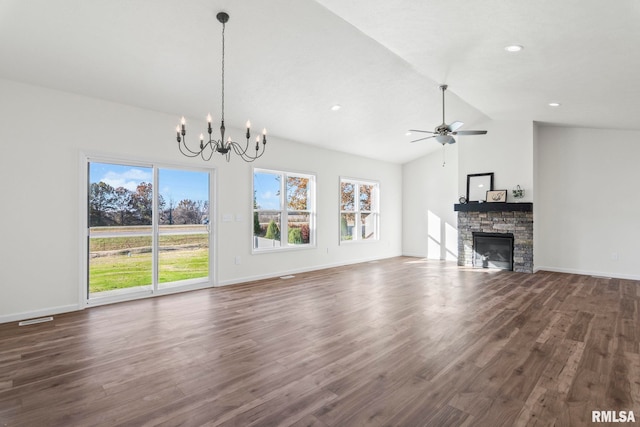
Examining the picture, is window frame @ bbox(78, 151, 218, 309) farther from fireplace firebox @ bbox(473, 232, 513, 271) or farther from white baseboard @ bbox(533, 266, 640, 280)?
white baseboard @ bbox(533, 266, 640, 280)

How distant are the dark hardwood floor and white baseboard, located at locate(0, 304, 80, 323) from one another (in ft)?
0.88

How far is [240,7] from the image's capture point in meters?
3.05

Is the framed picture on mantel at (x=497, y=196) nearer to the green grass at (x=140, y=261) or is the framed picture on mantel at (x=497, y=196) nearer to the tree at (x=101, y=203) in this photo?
the green grass at (x=140, y=261)

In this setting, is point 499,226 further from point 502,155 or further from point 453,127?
point 453,127

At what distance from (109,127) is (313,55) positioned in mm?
2928

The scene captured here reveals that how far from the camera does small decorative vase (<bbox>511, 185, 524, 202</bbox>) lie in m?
6.86

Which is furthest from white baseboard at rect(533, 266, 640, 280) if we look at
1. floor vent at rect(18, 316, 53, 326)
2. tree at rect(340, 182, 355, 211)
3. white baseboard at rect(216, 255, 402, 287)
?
floor vent at rect(18, 316, 53, 326)

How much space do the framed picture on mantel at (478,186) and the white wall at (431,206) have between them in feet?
2.85

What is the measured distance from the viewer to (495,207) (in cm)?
702

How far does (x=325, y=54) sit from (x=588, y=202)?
6197mm

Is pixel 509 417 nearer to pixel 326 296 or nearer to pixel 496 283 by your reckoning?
pixel 326 296

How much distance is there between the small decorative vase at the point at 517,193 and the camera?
6.86 meters

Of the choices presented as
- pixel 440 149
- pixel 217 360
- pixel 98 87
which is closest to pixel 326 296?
pixel 217 360

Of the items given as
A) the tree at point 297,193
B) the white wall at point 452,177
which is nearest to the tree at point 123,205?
the tree at point 297,193
